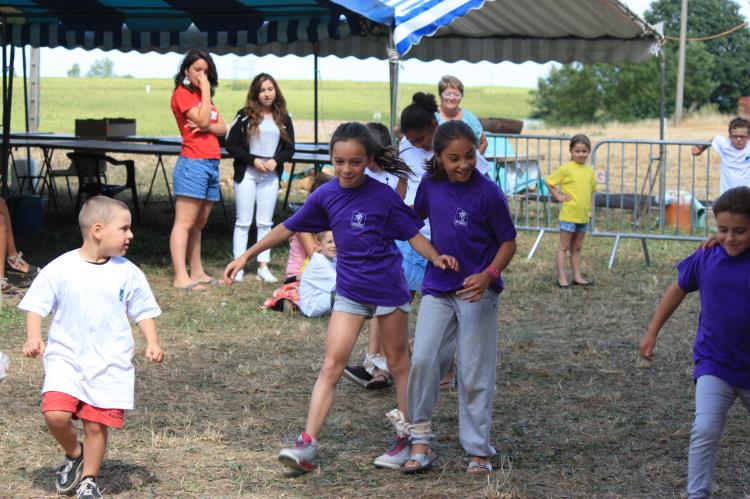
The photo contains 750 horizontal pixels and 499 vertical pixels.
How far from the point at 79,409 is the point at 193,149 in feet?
16.5

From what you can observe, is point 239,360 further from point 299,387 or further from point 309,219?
point 309,219

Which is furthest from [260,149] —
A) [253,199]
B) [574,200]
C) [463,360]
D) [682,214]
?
[682,214]

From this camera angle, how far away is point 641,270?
1048 cm

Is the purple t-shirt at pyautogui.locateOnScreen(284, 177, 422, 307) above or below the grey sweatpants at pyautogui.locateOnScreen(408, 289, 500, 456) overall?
above

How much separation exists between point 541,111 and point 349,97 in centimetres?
1279

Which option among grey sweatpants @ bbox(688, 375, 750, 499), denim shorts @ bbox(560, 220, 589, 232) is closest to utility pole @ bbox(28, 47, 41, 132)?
denim shorts @ bbox(560, 220, 589, 232)

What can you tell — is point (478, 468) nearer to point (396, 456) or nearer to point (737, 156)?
point (396, 456)

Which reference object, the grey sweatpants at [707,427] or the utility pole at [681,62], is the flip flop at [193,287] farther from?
the utility pole at [681,62]

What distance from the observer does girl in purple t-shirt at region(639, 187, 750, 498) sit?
388cm

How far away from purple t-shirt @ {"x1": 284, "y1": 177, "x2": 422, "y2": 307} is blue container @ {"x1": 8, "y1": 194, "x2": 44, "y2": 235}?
Answer: 7.46 metres

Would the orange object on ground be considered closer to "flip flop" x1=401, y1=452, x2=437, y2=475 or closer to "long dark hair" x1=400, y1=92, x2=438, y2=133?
"long dark hair" x1=400, y1=92, x2=438, y2=133

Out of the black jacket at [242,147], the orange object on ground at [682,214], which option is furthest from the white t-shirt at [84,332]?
the orange object on ground at [682,214]

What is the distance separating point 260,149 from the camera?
916 centimetres

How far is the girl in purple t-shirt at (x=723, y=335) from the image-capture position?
3.88m
